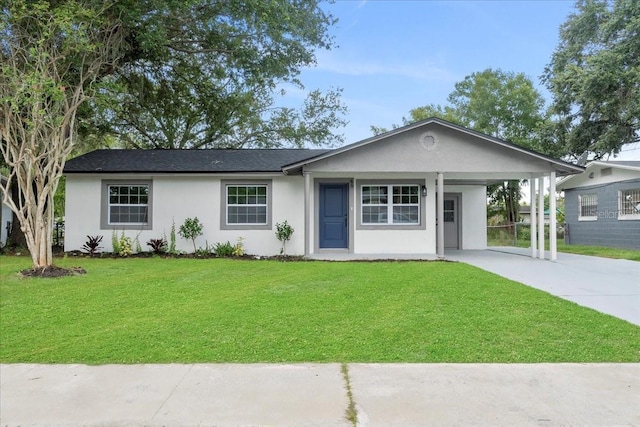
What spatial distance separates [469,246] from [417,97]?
843 inches

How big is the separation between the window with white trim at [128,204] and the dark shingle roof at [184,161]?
2.19ft

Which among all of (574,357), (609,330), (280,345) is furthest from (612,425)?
(280,345)

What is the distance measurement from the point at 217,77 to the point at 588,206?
55.1ft

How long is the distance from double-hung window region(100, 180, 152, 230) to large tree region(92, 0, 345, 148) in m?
2.38

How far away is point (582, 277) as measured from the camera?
903 cm

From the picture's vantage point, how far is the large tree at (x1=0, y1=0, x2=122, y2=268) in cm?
841

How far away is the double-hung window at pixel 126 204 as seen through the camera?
13195 mm

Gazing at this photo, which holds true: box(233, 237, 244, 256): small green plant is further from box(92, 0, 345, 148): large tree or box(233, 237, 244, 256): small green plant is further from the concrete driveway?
the concrete driveway

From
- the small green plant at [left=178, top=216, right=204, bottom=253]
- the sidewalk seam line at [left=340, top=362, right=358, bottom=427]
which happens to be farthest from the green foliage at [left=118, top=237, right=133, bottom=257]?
the sidewalk seam line at [left=340, top=362, right=358, bottom=427]

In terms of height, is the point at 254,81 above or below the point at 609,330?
above

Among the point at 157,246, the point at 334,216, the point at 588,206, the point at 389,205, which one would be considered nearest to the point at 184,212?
the point at 157,246

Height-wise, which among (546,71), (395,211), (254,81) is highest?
(546,71)

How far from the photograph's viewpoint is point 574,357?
418 cm

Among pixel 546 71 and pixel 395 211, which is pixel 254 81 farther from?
pixel 546 71
